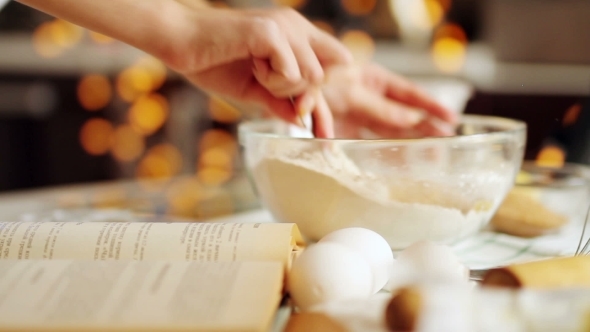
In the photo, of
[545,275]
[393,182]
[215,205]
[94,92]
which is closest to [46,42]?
[94,92]

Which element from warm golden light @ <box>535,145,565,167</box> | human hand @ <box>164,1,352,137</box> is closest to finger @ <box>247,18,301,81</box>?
human hand @ <box>164,1,352,137</box>

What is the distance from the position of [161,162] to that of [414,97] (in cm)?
163

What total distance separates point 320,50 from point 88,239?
14.5 inches

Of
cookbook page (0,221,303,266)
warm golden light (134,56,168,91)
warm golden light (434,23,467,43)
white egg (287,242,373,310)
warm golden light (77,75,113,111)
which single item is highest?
white egg (287,242,373,310)

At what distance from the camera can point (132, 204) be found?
87 centimetres

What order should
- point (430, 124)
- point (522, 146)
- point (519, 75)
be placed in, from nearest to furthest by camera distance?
point (522, 146) < point (430, 124) < point (519, 75)

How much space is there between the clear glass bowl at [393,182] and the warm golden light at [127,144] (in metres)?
1.79

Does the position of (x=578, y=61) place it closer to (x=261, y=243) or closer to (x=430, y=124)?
(x=430, y=124)

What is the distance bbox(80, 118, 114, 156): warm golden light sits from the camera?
2.17m

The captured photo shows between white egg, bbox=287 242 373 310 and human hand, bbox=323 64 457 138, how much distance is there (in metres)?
0.44

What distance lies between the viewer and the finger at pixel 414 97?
804 millimetres

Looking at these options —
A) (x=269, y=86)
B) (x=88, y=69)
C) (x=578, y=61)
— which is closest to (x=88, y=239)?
(x=269, y=86)

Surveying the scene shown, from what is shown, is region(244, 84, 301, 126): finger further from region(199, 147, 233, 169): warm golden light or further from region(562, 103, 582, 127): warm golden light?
region(199, 147, 233, 169): warm golden light

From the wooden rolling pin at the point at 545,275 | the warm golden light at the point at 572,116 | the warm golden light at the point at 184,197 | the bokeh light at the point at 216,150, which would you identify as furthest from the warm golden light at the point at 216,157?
the wooden rolling pin at the point at 545,275
